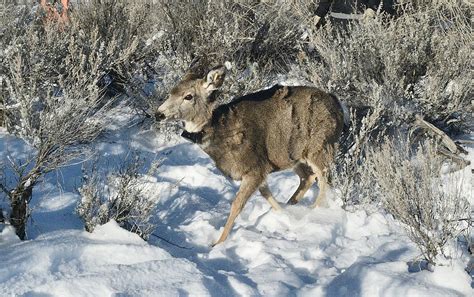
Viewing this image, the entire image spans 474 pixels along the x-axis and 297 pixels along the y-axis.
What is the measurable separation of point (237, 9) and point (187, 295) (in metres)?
7.27

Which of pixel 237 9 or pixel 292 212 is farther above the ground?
pixel 237 9

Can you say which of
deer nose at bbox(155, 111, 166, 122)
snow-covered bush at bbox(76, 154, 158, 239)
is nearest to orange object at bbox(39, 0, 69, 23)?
deer nose at bbox(155, 111, 166, 122)

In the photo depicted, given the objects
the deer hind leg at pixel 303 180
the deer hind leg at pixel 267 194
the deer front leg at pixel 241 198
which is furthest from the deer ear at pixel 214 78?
the deer hind leg at pixel 303 180

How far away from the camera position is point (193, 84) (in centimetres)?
606

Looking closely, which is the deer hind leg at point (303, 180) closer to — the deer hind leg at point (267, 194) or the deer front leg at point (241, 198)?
the deer hind leg at point (267, 194)

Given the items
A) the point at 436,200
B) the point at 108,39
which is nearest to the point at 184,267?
the point at 436,200

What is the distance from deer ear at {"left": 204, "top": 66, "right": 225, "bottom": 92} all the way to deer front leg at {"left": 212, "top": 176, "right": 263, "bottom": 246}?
95 cm

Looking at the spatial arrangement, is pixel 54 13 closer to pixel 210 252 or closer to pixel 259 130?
pixel 259 130

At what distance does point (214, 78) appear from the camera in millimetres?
6047

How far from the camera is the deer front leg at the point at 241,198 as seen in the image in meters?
5.80

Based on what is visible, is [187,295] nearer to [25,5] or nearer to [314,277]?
[314,277]

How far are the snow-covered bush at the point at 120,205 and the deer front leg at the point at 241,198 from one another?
68 cm

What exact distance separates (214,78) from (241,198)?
1.19 meters

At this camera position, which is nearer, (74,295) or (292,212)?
(74,295)
